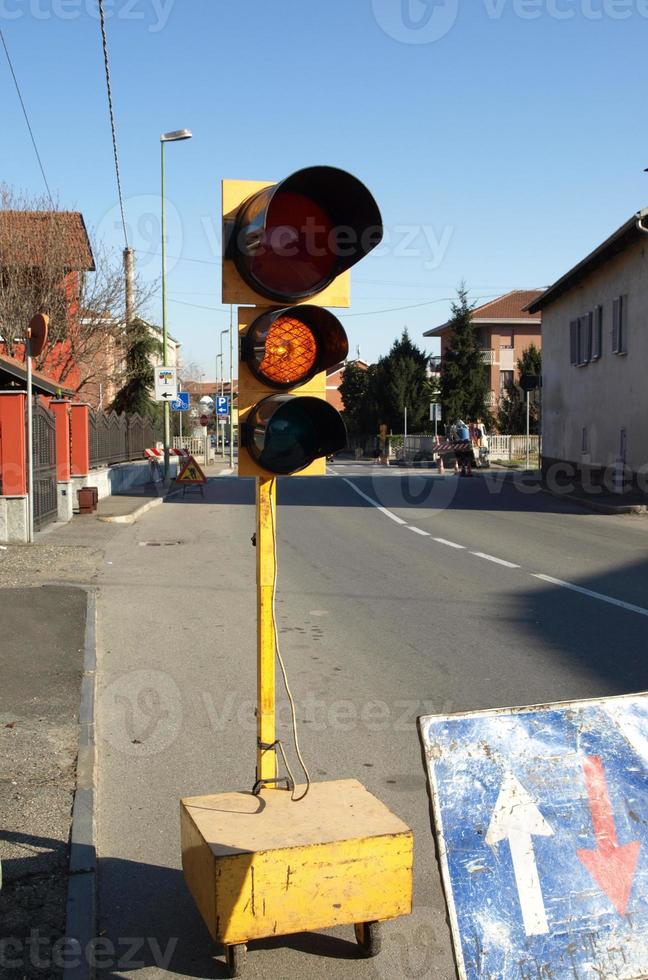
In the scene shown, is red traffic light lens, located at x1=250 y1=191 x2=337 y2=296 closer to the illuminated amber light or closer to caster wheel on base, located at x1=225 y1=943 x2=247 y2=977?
the illuminated amber light

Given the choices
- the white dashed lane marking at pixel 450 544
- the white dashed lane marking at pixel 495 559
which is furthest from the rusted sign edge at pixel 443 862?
the white dashed lane marking at pixel 450 544

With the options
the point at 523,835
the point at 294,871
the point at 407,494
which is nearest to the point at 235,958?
the point at 294,871

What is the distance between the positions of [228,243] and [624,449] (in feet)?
84.3

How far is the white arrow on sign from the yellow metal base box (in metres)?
0.73

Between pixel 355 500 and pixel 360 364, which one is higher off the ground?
pixel 360 364

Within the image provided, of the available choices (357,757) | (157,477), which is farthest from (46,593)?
(157,477)

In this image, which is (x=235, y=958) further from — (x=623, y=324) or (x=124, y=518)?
(x=623, y=324)

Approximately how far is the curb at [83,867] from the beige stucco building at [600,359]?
21301mm

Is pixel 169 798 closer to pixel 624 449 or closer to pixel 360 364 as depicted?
pixel 624 449

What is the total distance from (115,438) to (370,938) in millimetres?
29141

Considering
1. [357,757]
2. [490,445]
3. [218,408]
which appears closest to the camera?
[357,757]

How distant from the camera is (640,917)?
114 inches

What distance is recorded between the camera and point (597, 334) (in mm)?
31188

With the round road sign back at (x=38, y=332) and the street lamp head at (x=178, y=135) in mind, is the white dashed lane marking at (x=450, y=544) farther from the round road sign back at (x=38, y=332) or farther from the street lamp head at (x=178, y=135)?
the street lamp head at (x=178, y=135)
